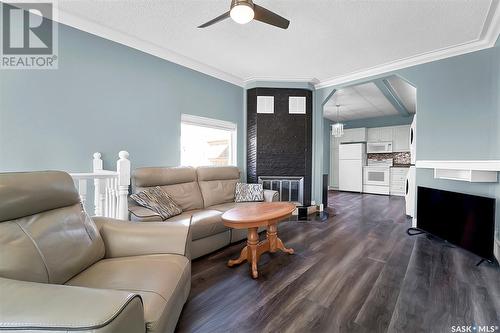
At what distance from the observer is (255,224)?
6.84 feet

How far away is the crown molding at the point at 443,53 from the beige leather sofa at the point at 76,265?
3770 millimetres

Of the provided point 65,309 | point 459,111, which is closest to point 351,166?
point 459,111

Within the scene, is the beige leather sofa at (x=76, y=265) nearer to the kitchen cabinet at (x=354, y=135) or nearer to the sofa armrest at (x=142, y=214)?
the sofa armrest at (x=142, y=214)

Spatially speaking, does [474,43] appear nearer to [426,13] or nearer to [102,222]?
[426,13]

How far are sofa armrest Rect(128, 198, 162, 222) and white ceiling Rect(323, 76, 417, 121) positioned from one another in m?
4.18

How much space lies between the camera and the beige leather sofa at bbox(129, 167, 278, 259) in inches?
95.0

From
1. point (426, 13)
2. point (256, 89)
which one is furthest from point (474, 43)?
point (256, 89)

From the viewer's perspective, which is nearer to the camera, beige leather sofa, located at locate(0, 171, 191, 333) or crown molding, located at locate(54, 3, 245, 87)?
beige leather sofa, located at locate(0, 171, 191, 333)

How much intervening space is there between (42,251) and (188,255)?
804 millimetres

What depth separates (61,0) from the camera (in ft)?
7.37

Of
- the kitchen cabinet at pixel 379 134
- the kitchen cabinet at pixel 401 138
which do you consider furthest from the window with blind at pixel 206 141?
the kitchen cabinet at pixel 401 138

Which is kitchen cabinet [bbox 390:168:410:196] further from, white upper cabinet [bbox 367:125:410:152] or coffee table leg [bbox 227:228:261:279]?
coffee table leg [bbox 227:228:261:279]

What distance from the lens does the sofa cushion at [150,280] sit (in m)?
1.03

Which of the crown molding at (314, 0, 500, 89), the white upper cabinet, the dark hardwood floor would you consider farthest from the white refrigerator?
the dark hardwood floor
